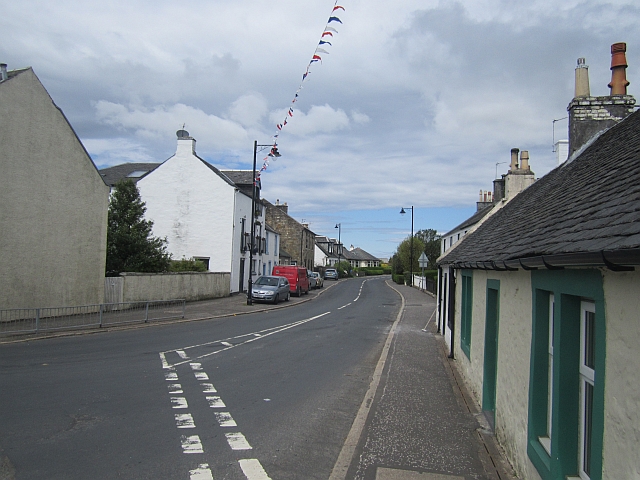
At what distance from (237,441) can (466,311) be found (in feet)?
20.6

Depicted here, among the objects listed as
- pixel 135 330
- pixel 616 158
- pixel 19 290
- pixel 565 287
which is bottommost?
pixel 135 330

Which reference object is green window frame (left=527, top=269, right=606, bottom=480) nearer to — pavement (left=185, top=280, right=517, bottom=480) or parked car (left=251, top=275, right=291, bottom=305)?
pavement (left=185, top=280, right=517, bottom=480)

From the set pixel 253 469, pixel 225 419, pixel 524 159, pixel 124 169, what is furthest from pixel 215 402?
pixel 124 169

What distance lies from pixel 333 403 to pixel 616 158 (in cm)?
514

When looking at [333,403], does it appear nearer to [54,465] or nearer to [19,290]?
[54,465]

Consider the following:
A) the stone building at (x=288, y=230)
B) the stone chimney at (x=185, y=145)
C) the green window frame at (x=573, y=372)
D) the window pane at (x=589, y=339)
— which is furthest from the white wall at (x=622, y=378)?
the stone building at (x=288, y=230)

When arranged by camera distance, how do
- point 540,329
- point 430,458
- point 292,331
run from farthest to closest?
point 292,331 < point 430,458 < point 540,329

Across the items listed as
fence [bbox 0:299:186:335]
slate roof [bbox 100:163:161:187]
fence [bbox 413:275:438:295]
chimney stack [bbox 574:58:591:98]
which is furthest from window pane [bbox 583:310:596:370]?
slate roof [bbox 100:163:161:187]

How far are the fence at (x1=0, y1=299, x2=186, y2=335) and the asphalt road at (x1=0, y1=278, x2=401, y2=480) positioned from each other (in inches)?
50.7

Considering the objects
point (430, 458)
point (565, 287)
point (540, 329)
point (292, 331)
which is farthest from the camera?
point (292, 331)

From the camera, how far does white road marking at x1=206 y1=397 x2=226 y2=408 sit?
24.6ft

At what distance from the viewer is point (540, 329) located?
470 cm

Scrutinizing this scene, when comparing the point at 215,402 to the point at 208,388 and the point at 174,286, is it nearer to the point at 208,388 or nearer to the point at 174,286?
the point at 208,388

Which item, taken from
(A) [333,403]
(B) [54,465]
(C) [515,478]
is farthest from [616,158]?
(B) [54,465]
